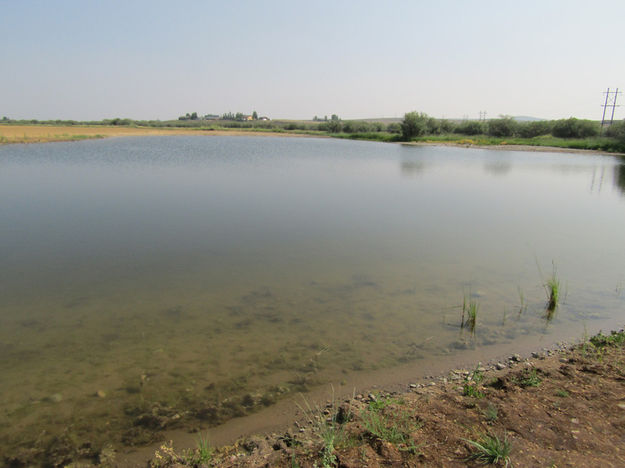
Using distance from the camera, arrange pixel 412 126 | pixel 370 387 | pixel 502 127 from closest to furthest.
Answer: pixel 370 387 < pixel 412 126 < pixel 502 127

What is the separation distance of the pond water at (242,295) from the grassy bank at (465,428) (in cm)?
59

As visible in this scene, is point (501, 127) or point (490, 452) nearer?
point (490, 452)

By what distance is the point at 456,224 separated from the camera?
10.1 m

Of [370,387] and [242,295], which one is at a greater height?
[242,295]

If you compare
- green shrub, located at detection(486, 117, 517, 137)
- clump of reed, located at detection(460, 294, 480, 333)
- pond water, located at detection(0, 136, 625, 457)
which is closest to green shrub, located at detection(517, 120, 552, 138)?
green shrub, located at detection(486, 117, 517, 137)

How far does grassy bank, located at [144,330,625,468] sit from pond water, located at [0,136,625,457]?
592 millimetres

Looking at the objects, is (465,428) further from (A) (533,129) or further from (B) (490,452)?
(A) (533,129)

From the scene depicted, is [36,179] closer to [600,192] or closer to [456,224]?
[456,224]

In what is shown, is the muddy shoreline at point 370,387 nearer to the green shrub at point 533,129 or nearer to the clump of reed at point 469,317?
the clump of reed at point 469,317

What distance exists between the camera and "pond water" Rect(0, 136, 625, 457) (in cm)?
368

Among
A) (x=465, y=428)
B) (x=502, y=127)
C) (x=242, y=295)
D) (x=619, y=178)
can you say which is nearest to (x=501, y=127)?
(x=502, y=127)

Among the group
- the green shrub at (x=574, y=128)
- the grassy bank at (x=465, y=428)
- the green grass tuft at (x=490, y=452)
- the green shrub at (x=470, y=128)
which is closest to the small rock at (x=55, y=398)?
the grassy bank at (x=465, y=428)

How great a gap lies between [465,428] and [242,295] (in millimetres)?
3578

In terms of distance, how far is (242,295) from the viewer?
5664mm
